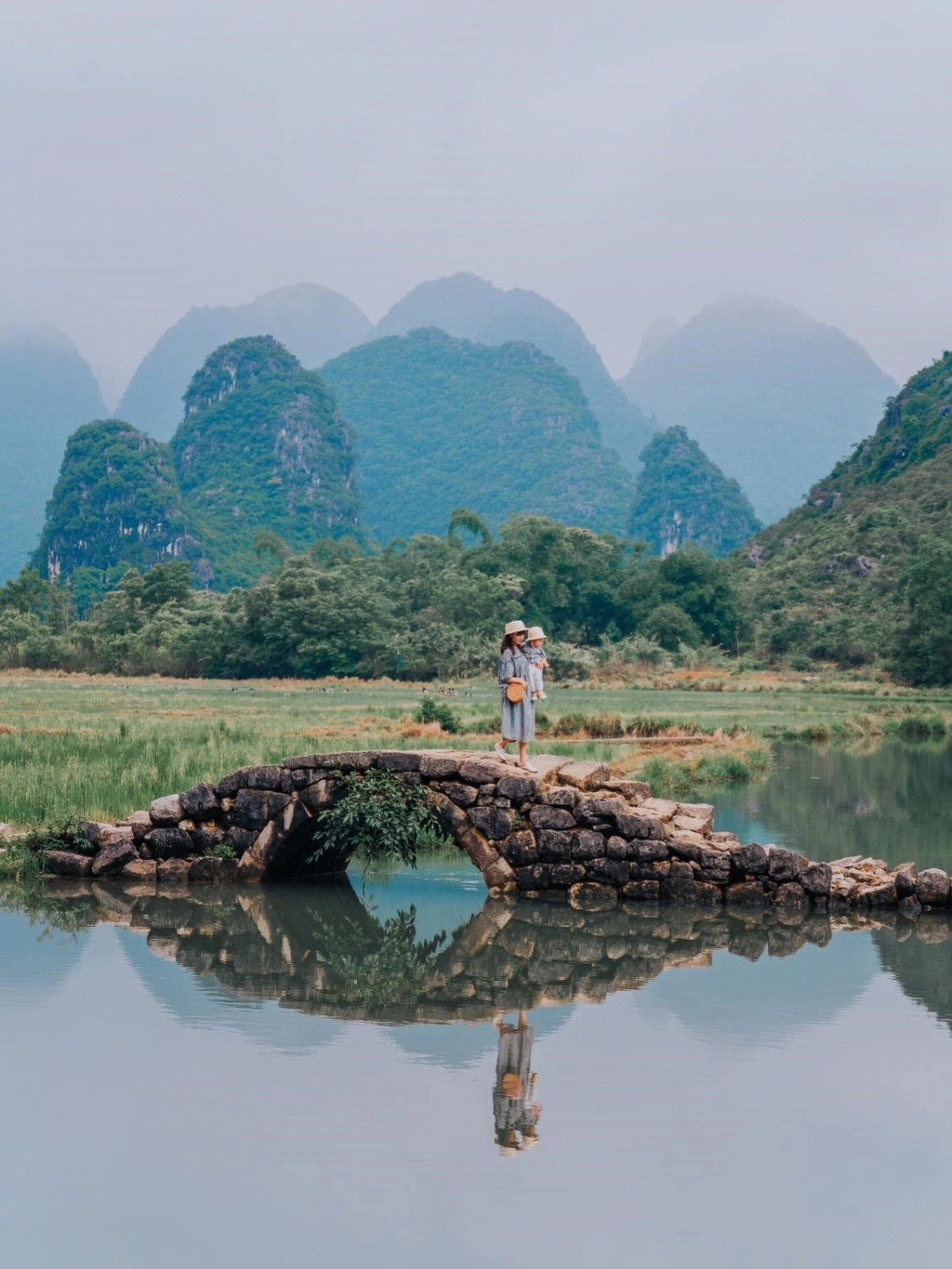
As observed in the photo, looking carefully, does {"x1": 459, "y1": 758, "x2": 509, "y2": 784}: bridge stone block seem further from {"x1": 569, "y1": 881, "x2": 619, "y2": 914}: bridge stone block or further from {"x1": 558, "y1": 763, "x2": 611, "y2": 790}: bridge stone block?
{"x1": 569, "y1": 881, "x2": 619, "y2": 914}: bridge stone block

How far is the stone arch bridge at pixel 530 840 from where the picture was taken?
1101cm

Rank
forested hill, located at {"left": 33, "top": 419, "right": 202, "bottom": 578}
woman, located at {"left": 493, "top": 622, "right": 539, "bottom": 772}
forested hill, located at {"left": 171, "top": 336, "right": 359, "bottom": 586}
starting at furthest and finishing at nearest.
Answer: forested hill, located at {"left": 171, "top": 336, "right": 359, "bottom": 586}
forested hill, located at {"left": 33, "top": 419, "right": 202, "bottom": 578}
woman, located at {"left": 493, "top": 622, "right": 539, "bottom": 772}

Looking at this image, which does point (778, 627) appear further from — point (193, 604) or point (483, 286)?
point (483, 286)

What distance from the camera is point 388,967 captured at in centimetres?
920

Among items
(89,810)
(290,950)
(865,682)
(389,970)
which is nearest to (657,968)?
(389,970)

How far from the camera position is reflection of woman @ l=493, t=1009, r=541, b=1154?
6.25 meters

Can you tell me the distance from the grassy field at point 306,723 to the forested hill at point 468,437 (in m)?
72.6

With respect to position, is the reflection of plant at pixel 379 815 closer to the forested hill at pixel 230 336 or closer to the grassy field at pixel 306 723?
the grassy field at pixel 306 723

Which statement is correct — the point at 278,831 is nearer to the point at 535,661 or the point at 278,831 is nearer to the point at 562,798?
the point at 562,798

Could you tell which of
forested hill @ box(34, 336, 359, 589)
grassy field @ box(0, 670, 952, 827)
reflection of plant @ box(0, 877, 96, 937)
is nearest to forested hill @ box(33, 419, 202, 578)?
forested hill @ box(34, 336, 359, 589)

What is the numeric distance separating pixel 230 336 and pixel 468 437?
3134 centimetres

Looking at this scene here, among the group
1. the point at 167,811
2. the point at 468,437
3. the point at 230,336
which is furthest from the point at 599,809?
the point at 230,336

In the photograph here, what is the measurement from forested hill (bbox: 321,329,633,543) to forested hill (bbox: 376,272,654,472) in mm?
14448

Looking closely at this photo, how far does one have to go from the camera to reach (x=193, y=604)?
5334 centimetres
